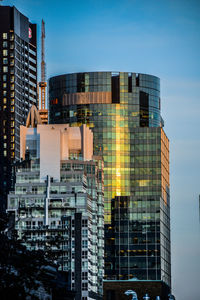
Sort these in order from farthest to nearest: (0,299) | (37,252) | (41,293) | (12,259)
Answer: (41,293) → (37,252) → (12,259) → (0,299)

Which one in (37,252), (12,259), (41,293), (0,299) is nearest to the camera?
(0,299)

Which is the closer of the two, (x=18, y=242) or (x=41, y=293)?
(x=18, y=242)

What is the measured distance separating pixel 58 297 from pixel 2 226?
118ft

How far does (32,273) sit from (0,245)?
3.63m

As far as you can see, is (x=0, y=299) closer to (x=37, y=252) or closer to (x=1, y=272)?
(x=1, y=272)

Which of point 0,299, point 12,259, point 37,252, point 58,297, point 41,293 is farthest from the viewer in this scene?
point 58,297

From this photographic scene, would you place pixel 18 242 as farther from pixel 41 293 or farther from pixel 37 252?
pixel 41 293

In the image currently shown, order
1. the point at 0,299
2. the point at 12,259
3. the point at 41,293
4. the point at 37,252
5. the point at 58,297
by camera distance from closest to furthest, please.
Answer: the point at 0,299 → the point at 12,259 → the point at 37,252 → the point at 41,293 → the point at 58,297

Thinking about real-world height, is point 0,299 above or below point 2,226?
below

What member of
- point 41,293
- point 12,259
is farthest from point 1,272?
Answer: point 41,293

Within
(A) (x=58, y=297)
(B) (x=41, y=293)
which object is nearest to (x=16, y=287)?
(B) (x=41, y=293)

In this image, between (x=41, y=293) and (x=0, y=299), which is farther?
(x=41, y=293)

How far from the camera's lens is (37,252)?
87.6 m

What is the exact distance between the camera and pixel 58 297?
11756 centimetres
